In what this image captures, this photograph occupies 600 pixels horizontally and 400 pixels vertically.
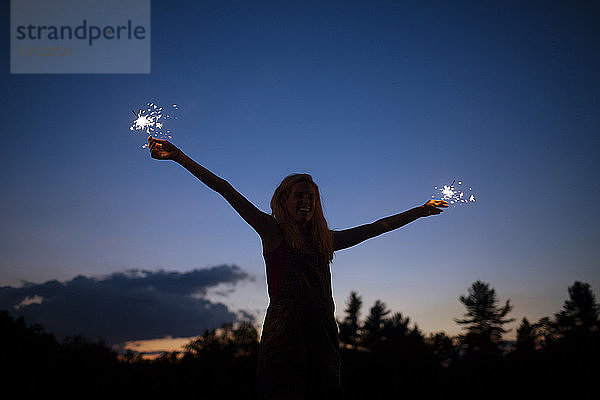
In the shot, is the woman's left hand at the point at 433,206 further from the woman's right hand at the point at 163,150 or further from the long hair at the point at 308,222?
the woman's right hand at the point at 163,150

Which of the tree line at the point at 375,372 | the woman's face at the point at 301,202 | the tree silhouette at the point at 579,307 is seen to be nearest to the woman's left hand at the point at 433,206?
the woman's face at the point at 301,202

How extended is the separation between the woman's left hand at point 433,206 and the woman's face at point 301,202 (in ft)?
4.96

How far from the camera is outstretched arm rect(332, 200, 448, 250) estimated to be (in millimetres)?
3443

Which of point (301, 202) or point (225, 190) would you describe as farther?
point (301, 202)

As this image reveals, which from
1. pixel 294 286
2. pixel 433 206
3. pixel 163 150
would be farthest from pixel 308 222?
pixel 433 206

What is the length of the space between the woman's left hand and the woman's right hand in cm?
245

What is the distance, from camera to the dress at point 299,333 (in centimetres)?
246

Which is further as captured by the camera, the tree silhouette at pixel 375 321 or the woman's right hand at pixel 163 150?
the tree silhouette at pixel 375 321

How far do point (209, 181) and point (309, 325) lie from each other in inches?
44.7

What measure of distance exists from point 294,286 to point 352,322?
8256cm

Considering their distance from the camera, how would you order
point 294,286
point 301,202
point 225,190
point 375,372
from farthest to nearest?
point 375,372 < point 301,202 < point 225,190 < point 294,286

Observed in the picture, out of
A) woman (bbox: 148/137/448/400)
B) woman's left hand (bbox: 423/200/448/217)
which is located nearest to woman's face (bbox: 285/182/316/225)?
woman (bbox: 148/137/448/400)

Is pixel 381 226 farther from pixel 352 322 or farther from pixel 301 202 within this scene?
pixel 352 322

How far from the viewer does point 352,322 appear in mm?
81375
